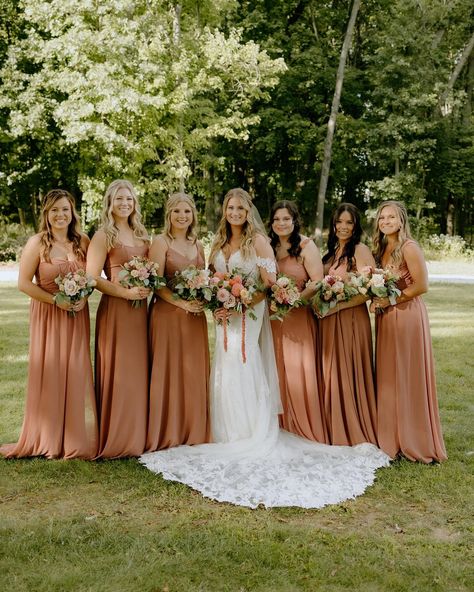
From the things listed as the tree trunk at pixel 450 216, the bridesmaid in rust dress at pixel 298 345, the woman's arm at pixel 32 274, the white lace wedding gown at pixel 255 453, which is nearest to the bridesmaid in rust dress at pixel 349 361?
the bridesmaid in rust dress at pixel 298 345

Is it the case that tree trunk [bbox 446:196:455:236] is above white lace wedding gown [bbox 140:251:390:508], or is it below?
above

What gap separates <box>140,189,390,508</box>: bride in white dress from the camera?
5230mm

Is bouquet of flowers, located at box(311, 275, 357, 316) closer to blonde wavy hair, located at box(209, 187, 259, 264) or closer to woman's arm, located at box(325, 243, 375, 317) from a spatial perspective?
woman's arm, located at box(325, 243, 375, 317)

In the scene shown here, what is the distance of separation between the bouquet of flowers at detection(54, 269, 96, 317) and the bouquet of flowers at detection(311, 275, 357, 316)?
2.04 meters

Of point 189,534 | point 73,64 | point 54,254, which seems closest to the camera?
point 189,534

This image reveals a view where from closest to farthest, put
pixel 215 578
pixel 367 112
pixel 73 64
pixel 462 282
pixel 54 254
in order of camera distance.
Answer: pixel 215 578
pixel 54 254
pixel 462 282
pixel 73 64
pixel 367 112

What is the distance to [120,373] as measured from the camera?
230 inches

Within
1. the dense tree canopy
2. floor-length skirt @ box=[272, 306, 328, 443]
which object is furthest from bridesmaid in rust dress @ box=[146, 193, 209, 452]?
the dense tree canopy

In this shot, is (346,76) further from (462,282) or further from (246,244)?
(246,244)

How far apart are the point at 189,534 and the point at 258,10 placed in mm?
29062

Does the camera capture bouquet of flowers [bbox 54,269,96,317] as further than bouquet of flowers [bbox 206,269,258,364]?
No

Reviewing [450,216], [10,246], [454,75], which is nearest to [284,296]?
[10,246]

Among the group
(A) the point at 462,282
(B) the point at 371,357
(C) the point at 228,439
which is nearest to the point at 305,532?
(C) the point at 228,439

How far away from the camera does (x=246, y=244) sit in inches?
234
